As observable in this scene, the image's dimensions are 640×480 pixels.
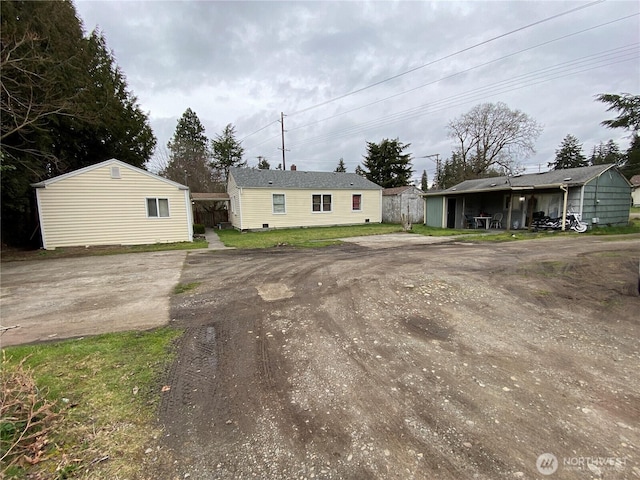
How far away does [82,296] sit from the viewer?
574 centimetres

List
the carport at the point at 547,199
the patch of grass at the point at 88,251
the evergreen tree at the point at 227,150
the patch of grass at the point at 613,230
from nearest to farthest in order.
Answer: the patch of grass at the point at 88,251, the patch of grass at the point at 613,230, the carport at the point at 547,199, the evergreen tree at the point at 227,150

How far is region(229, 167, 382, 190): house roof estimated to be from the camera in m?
18.6

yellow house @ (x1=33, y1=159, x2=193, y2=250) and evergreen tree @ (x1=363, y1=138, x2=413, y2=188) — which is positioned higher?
evergreen tree @ (x1=363, y1=138, x2=413, y2=188)

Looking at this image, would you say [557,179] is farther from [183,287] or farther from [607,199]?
[183,287]

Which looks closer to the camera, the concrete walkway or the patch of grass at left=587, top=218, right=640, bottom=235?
the concrete walkway

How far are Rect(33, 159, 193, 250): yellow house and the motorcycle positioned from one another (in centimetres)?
1815

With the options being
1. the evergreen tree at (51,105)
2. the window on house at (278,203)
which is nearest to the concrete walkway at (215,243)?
the window on house at (278,203)

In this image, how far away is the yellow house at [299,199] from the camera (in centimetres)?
1810

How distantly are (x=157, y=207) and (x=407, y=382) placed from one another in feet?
44.9

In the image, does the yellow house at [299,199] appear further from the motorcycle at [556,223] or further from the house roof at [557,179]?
the motorcycle at [556,223]

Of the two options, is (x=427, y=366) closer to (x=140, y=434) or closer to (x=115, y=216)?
(x=140, y=434)

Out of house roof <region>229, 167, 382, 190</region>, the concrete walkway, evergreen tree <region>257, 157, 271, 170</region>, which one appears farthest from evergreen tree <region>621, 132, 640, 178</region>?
evergreen tree <region>257, 157, 271, 170</region>

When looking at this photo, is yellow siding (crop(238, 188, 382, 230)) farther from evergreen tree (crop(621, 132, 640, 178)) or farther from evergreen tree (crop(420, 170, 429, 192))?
evergreen tree (crop(420, 170, 429, 192))

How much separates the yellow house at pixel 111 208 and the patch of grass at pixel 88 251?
49cm
